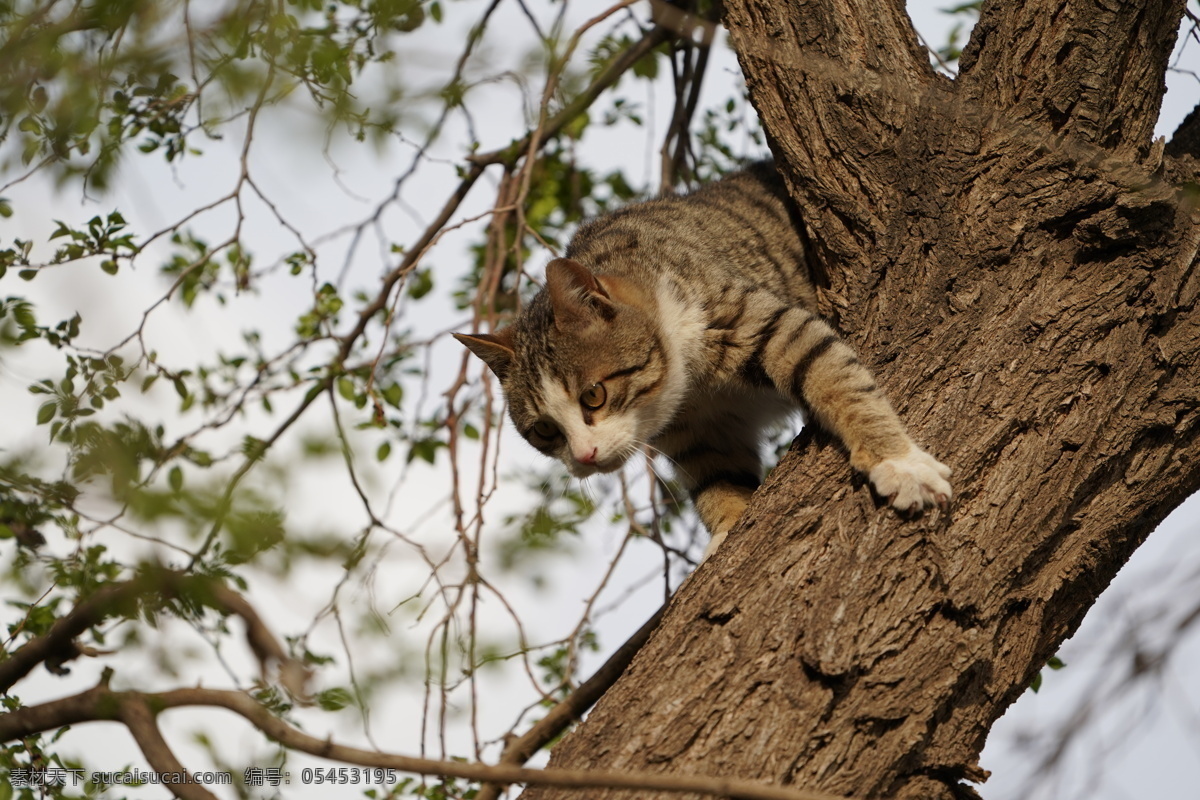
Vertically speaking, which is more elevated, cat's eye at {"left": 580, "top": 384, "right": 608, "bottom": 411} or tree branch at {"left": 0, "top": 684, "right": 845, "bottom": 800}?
cat's eye at {"left": 580, "top": 384, "right": 608, "bottom": 411}

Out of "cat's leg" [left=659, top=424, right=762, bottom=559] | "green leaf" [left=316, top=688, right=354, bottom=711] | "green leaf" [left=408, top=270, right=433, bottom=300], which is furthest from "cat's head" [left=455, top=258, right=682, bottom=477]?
"green leaf" [left=316, top=688, right=354, bottom=711]

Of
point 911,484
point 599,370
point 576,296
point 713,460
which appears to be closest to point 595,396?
point 599,370

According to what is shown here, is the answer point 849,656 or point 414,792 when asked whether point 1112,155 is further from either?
point 414,792

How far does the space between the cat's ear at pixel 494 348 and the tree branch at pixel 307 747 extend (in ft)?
6.89

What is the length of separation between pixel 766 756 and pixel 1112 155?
2.01m

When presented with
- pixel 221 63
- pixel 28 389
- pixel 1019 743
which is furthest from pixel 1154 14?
pixel 28 389

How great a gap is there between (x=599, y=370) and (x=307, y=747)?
229cm

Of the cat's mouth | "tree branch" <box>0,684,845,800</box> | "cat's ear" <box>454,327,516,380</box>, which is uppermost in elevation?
"cat's ear" <box>454,327,516,380</box>

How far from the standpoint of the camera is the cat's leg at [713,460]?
414cm

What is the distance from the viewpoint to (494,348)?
397cm

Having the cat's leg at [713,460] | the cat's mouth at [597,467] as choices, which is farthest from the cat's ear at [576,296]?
the cat's leg at [713,460]

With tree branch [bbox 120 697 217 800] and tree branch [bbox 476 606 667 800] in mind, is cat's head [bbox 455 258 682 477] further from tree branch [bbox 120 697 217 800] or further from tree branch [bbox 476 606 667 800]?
tree branch [bbox 120 697 217 800]

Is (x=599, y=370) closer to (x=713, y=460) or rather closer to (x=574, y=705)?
(x=713, y=460)

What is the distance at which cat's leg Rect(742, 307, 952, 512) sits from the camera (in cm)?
257
